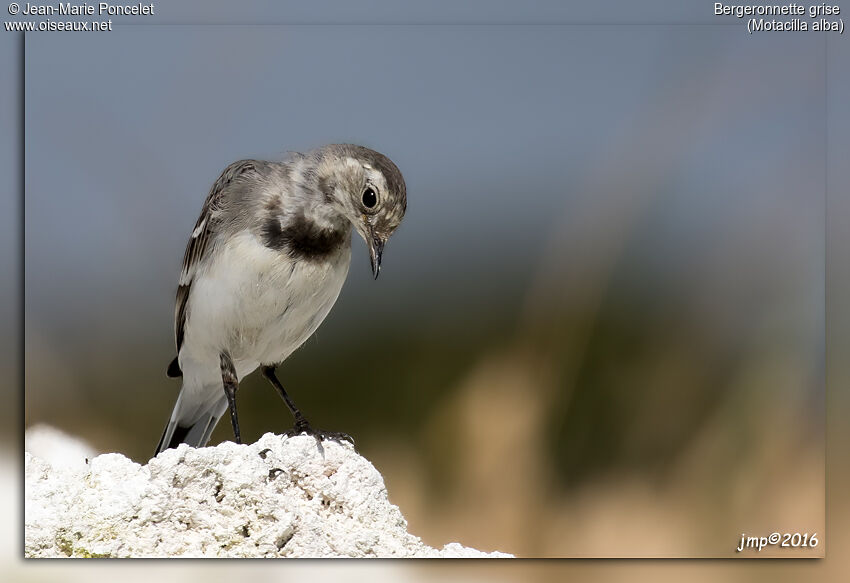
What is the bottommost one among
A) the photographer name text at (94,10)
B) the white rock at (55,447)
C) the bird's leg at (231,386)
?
the white rock at (55,447)

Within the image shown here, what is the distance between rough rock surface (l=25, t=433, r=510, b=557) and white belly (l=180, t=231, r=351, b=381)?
462mm

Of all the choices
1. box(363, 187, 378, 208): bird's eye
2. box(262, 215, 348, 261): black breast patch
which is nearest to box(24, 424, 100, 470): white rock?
box(262, 215, 348, 261): black breast patch

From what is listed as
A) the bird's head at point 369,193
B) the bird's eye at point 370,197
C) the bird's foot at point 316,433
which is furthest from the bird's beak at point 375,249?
the bird's foot at point 316,433

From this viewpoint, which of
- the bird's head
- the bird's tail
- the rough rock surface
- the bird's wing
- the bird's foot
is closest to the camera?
the rough rock surface

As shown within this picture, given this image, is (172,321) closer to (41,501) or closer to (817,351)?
(41,501)

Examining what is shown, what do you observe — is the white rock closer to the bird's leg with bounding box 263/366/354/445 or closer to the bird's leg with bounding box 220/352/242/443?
the bird's leg with bounding box 220/352/242/443

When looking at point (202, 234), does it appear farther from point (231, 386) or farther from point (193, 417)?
point (193, 417)

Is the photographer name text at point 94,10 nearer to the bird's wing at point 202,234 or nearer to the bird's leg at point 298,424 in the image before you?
the bird's wing at point 202,234

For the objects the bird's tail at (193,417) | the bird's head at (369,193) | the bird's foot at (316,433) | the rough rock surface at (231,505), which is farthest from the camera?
the bird's tail at (193,417)

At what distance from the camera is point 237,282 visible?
17.1ft

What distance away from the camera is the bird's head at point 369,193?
16.6ft

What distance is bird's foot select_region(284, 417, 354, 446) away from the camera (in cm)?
520

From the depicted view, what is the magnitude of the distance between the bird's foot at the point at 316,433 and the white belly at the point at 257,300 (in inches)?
12.4

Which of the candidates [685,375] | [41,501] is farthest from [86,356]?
[685,375]
